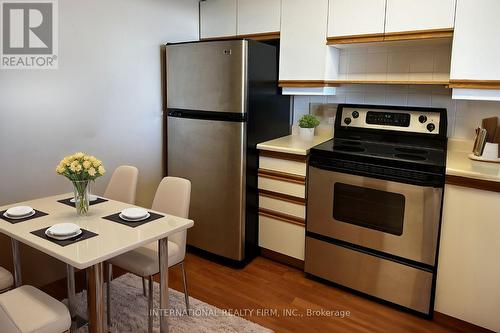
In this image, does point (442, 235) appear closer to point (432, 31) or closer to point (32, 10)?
point (432, 31)

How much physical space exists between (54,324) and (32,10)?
6.13ft

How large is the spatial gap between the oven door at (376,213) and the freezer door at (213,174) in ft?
1.77

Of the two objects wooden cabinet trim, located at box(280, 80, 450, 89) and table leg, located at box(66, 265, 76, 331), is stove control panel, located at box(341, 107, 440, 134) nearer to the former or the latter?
wooden cabinet trim, located at box(280, 80, 450, 89)

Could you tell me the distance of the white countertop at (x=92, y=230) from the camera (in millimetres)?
1492

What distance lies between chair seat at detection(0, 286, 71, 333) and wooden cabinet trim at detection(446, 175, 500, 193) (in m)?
2.02

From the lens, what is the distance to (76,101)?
2.54 m

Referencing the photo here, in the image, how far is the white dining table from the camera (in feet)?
4.95

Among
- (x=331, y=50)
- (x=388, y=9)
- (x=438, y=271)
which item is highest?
(x=388, y=9)

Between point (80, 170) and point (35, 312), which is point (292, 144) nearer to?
point (80, 170)

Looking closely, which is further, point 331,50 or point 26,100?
point 331,50

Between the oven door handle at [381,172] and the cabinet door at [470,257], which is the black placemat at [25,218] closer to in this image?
the oven door handle at [381,172]

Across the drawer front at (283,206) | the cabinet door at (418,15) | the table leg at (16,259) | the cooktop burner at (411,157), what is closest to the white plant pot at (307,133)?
the drawer front at (283,206)

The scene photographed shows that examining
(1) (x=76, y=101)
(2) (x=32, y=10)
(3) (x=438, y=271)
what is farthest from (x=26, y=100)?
(3) (x=438, y=271)
